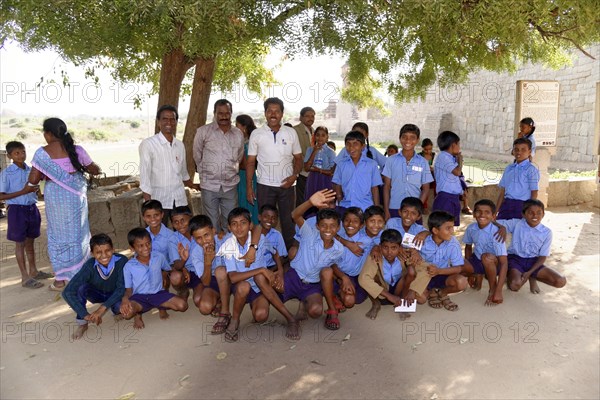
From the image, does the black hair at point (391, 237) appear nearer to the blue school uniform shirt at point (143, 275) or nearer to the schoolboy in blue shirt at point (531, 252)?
the schoolboy in blue shirt at point (531, 252)

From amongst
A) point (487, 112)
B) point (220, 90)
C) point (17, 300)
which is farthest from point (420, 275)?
point (487, 112)

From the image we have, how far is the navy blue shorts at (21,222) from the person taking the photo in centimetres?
497

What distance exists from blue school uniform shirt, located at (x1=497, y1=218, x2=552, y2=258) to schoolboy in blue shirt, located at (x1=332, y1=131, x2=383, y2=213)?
4.33 feet

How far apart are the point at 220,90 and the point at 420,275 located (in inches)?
244

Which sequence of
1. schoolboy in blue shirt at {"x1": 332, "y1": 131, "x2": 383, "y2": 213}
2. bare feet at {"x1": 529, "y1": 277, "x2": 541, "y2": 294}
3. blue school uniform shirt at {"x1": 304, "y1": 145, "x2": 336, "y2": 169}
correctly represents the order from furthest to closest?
1. blue school uniform shirt at {"x1": 304, "y1": 145, "x2": 336, "y2": 169}
2. schoolboy in blue shirt at {"x1": 332, "y1": 131, "x2": 383, "y2": 213}
3. bare feet at {"x1": 529, "y1": 277, "x2": 541, "y2": 294}

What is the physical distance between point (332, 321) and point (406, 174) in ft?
5.73

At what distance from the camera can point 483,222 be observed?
14.8 feet

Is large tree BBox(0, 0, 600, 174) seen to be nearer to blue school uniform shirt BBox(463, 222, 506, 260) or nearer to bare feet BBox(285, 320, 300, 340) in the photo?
blue school uniform shirt BBox(463, 222, 506, 260)

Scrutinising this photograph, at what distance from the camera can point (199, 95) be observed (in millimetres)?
7008

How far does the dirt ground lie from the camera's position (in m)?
3.10

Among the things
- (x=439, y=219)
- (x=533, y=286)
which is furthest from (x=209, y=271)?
(x=533, y=286)

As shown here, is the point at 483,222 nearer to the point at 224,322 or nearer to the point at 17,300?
the point at 224,322

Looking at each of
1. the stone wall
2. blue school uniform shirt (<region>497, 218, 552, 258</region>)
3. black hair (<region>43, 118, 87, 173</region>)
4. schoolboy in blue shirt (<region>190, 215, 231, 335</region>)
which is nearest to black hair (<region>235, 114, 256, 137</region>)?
black hair (<region>43, 118, 87, 173</region>)

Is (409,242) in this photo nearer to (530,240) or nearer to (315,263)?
(315,263)
